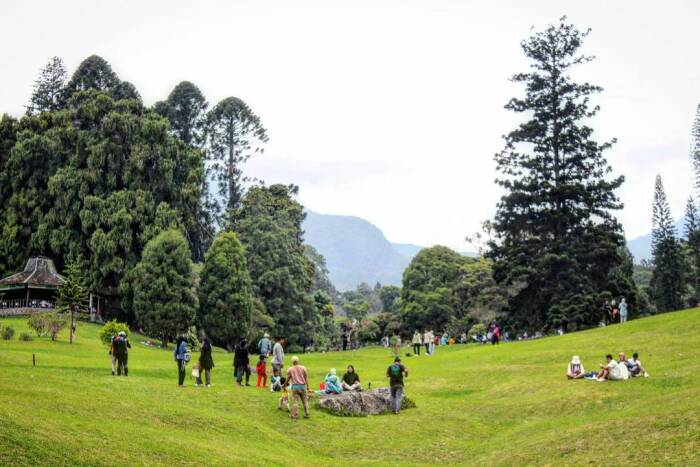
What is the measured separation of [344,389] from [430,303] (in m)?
56.9

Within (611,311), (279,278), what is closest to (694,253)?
(611,311)

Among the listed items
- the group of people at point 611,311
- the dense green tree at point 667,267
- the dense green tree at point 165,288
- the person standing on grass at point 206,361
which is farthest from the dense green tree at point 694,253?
the person standing on grass at point 206,361

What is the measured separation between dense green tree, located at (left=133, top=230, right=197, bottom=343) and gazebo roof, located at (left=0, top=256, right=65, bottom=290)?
9701 millimetres

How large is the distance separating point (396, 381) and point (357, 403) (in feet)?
5.21

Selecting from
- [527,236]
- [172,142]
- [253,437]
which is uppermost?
[172,142]

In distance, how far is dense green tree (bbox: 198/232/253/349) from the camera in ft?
209

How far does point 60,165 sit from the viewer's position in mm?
75688

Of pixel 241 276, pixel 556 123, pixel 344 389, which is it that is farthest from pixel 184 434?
pixel 556 123

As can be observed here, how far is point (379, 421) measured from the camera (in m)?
25.5

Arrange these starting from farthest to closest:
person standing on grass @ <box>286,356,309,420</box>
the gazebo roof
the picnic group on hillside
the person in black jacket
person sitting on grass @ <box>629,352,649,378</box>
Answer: the gazebo roof, the person in black jacket, person sitting on grass @ <box>629,352,649,378</box>, the picnic group on hillside, person standing on grass @ <box>286,356,309,420</box>

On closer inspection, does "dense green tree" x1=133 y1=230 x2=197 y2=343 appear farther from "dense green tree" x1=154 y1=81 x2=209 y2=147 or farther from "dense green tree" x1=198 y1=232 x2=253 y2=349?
"dense green tree" x1=154 y1=81 x2=209 y2=147

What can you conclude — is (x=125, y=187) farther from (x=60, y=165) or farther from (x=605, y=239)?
(x=605, y=239)

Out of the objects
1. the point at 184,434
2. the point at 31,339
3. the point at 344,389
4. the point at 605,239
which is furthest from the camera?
the point at 605,239

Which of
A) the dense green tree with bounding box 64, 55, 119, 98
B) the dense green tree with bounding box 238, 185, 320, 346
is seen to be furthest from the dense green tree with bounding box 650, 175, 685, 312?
the dense green tree with bounding box 64, 55, 119, 98
